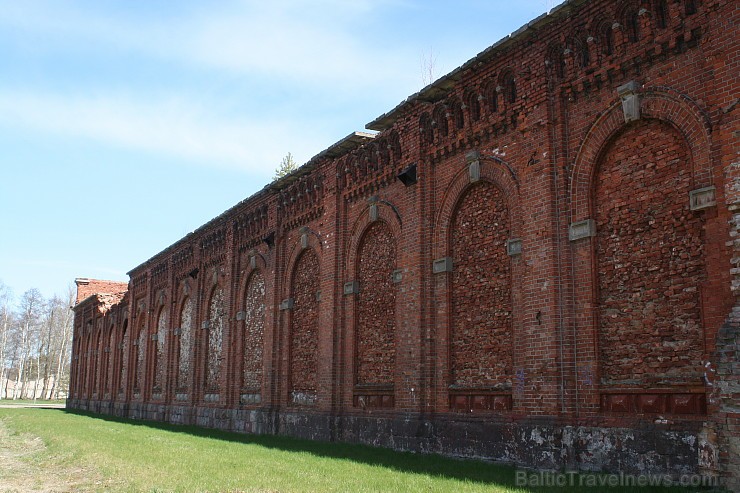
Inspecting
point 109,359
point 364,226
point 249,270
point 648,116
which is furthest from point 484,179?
point 109,359

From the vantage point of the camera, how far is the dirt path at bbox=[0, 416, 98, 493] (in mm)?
10961

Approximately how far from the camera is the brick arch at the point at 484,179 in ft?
41.9

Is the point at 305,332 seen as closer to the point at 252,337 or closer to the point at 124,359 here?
the point at 252,337

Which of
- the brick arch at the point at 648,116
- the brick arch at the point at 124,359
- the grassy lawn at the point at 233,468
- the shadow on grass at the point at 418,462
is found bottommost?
the grassy lawn at the point at 233,468

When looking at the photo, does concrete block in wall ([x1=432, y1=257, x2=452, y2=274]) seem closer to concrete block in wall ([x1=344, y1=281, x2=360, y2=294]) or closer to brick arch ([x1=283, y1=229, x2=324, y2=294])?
concrete block in wall ([x1=344, y1=281, x2=360, y2=294])

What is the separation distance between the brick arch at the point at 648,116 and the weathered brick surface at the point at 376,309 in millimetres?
5858

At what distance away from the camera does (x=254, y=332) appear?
23375 millimetres

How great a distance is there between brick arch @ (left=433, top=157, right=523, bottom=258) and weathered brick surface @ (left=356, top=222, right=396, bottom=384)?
2.06 m

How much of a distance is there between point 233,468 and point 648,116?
348 inches

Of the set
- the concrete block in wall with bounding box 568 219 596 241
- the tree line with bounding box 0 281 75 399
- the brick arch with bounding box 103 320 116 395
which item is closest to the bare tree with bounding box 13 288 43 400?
the tree line with bounding box 0 281 75 399

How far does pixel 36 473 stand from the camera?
1286cm

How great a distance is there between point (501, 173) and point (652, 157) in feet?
10.5

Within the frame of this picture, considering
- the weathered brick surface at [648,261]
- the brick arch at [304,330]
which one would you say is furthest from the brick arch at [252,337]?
the weathered brick surface at [648,261]

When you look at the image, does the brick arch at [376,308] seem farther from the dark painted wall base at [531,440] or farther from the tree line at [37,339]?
the tree line at [37,339]
